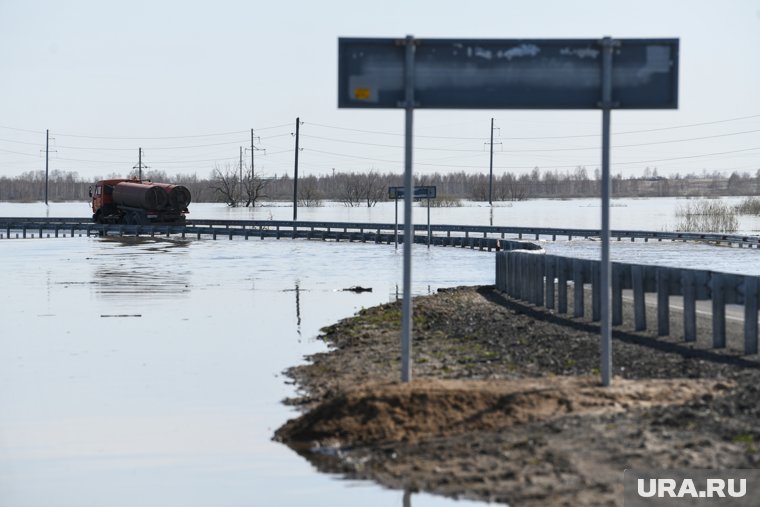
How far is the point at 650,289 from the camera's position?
18594mm

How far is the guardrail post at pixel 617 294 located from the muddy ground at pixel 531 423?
10.9 ft

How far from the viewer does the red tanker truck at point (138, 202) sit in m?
74.3

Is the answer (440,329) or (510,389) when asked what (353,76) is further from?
(440,329)

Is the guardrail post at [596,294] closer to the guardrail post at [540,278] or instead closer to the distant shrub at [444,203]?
the guardrail post at [540,278]

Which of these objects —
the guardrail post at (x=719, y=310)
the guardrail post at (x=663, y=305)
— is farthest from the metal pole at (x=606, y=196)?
the guardrail post at (x=663, y=305)

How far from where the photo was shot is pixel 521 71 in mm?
12227

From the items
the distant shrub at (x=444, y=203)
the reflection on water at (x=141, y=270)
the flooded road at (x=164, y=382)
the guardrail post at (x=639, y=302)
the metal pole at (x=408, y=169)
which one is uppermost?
the distant shrub at (x=444, y=203)

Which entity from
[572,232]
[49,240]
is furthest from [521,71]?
[49,240]

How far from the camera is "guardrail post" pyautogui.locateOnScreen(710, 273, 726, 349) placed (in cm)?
1620

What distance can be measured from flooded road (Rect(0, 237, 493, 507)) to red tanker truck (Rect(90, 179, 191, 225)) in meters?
34.6

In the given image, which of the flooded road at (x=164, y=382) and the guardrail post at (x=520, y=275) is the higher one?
the guardrail post at (x=520, y=275)

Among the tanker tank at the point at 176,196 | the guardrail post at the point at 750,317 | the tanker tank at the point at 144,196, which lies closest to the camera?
the guardrail post at the point at 750,317

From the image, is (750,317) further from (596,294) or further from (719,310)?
(596,294)

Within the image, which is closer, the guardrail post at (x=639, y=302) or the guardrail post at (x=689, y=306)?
the guardrail post at (x=689, y=306)
